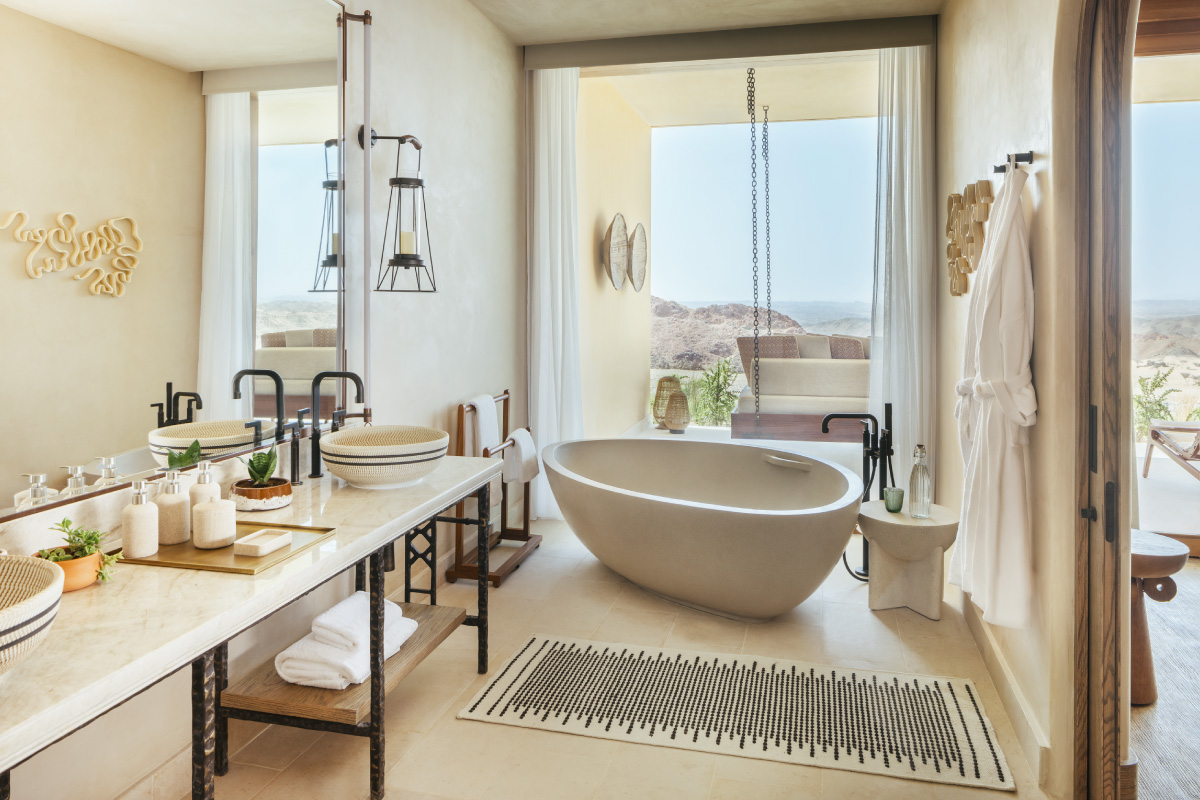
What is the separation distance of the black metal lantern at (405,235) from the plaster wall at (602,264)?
184 cm

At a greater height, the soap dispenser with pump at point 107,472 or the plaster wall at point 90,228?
the plaster wall at point 90,228

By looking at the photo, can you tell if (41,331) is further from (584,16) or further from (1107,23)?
(584,16)

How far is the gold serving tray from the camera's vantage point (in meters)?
1.53

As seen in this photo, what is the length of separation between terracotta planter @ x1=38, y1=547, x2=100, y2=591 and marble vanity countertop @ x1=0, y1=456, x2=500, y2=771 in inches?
0.7

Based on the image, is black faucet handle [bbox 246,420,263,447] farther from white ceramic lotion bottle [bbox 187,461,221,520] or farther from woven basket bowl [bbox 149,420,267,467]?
white ceramic lotion bottle [bbox 187,461,221,520]

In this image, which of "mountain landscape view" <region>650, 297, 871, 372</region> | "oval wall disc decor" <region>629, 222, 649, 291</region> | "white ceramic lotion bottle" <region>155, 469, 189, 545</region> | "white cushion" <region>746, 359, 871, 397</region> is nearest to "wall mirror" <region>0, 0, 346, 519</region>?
"white ceramic lotion bottle" <region>155, 469, 189, 545</region>

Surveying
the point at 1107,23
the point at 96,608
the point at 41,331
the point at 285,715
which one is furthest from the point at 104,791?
the point at 1107,23

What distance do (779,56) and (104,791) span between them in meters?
4.16

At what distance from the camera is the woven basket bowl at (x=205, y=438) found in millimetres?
1902

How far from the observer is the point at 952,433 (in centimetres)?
370

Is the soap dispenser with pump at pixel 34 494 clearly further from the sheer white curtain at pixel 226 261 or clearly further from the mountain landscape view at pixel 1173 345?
the mountain landscape view at pixel 1173 345

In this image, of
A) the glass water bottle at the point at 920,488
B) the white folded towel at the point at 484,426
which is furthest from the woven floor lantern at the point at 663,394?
the glass water bottle at the point at 920,488

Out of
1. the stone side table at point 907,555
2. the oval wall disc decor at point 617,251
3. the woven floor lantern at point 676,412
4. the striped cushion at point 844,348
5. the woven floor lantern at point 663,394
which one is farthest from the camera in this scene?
the striped cushion at point 844,348

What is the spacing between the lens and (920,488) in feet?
10.8
